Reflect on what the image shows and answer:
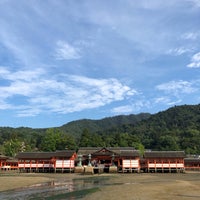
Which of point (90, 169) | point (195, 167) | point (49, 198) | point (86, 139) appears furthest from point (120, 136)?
point (49, 198)

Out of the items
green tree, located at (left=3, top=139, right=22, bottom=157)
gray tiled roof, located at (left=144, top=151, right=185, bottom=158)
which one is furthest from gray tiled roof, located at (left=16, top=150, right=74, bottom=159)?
green tree, located at (left=3, top=139, right=22, bottom=157)

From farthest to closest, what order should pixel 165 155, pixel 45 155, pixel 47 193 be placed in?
pixel 45 155, pixel 165 155, pixel 47 193

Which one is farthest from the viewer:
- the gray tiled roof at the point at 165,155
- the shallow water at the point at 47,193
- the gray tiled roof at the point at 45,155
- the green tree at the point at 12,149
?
the green tree at the point at 12,149

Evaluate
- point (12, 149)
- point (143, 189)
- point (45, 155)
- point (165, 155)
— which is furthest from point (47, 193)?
point (12, 149)

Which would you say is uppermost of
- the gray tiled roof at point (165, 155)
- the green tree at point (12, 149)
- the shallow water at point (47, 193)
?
the green tree at point (12, 149)

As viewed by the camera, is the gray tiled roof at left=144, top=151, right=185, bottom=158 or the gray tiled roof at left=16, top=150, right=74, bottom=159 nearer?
the gray tiled roof at left=144, top=151, right=185, bottom=158

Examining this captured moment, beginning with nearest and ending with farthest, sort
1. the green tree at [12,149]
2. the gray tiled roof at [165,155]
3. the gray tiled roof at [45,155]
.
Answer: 1. the gray tiled roof at [165,155]
2. the gray tiled roof at [45,155]
3. the green tree at [12,149]

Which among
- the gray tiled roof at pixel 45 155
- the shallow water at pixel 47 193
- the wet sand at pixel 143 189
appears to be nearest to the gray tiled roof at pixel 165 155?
the gray tiled roof at pixel 45 155

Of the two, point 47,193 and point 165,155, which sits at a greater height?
point 165,155

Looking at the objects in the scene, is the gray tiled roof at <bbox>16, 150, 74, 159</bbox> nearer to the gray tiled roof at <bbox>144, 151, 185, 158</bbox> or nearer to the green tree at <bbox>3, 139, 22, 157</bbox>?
the gray tiled roof at <bbox>144, 151, 185, 158</bbox>

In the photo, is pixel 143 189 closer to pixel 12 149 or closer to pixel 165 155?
pixel 165 155

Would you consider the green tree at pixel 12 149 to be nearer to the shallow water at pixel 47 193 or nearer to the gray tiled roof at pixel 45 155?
the gray tiled roof at pixel 45 155

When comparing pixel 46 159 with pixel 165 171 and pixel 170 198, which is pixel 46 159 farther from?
pixel 170 198

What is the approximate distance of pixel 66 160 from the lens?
63438 millimetres
